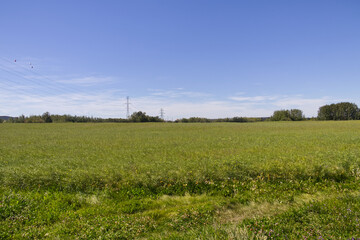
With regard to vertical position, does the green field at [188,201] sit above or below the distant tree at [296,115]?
below

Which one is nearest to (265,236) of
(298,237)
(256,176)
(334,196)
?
(298,237)

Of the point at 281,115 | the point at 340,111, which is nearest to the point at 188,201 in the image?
the point at 281,115

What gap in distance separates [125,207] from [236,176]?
194 inches

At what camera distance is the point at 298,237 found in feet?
14.8

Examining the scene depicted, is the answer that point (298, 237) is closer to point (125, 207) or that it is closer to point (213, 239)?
point (213, 239)

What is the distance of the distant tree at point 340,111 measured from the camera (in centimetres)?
10075

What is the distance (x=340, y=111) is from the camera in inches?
4001

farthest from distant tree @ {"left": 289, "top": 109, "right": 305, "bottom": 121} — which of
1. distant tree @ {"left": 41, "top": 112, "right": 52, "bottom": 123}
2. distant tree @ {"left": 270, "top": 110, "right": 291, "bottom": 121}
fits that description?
distant tree @ {"left": 41, "top": 112, "right": 52, "bottom": 123}

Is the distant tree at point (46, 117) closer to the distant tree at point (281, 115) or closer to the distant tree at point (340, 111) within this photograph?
the distant tree at point (281, 115)

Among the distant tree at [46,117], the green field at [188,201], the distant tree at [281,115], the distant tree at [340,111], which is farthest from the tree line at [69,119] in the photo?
the distant tree at [340,111]

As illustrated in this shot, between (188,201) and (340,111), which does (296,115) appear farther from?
(188,201)

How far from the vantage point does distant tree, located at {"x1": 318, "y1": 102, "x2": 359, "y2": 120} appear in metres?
101

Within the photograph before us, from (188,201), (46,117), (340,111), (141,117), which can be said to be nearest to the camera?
(188,201)

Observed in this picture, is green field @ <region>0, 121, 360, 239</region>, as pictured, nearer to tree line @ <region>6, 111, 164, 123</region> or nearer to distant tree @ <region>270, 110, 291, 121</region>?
tree line @ <region>6, 111, 164, 123</region>
